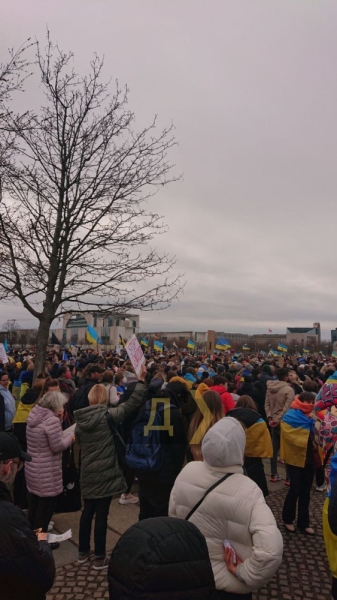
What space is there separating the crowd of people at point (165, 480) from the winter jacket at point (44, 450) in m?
0.01

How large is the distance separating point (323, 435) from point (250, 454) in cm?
87

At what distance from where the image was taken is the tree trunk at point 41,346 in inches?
336

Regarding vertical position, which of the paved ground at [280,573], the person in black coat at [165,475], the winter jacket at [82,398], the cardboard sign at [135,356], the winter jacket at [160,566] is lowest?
the paved ground at [280,573]

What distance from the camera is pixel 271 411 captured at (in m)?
6.86

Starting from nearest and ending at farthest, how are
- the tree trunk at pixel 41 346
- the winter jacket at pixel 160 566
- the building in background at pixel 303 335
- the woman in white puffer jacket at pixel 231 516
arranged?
the winter jacket at pixel 160 566 < the woman in white puffer jacket at pixel 231 516 < the tree trunk at pixel 41 346 < the building in background at pixel 303 335

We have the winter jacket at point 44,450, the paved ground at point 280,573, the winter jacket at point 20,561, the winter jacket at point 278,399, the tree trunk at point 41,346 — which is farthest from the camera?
the tree trunk at point 41,346

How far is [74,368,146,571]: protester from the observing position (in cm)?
400

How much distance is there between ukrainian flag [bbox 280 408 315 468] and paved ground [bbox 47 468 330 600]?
0.85 meters

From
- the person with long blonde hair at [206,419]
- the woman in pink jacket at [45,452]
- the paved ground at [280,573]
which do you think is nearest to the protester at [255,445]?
the person with long blonde hair at [206,419]

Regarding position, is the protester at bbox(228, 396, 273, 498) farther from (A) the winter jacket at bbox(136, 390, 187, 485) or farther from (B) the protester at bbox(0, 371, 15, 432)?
(B) the protester at bbox(0, 371, 15, 432)

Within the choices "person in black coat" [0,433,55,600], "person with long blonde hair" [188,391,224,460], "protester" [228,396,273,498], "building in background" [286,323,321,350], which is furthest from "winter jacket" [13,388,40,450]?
"building in background" [286,323,321,350]

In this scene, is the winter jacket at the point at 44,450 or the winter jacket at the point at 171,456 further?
the winter jacket at the point at 44,450

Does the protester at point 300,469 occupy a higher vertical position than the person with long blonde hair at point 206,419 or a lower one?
lower

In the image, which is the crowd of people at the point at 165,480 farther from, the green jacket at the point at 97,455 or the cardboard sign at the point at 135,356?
the cardboard sign at the point at 135,356
